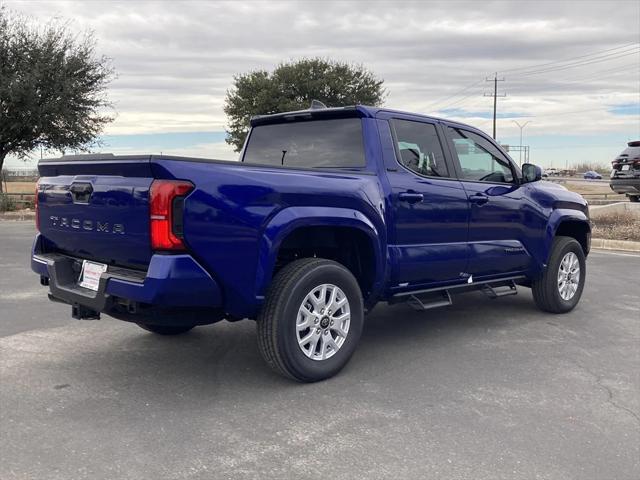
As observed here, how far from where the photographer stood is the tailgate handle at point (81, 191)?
3.94m

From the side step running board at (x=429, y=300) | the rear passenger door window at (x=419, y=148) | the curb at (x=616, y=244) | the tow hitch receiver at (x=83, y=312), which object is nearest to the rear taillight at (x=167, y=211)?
the tow hitch receiver at (x=83, y=312)

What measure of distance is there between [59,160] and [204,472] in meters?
2.46


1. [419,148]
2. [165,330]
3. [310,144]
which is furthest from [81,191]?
[419,148]

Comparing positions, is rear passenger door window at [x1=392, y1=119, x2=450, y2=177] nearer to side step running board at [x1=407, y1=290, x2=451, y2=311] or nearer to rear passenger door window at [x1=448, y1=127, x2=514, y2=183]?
rear passenger door window at [x1=448, y1=127, x2=514, y2=183]

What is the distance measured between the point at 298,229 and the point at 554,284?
350 cm

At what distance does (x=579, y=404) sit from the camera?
400cm

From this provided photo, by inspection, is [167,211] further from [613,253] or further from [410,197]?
[613,253]

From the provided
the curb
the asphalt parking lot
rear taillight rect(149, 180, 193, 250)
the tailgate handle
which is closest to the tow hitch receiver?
the asphalt parking lot

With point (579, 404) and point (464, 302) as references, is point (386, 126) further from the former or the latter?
point (464, 302)

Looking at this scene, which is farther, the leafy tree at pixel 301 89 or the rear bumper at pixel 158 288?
the leafy tree at pixel 301 89

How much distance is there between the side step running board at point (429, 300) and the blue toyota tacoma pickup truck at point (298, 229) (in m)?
0.01

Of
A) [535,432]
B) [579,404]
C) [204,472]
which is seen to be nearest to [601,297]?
[579,404]

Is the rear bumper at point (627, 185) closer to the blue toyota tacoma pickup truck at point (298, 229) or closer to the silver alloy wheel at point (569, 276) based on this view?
the silver alloy wheel at point (569, 276)

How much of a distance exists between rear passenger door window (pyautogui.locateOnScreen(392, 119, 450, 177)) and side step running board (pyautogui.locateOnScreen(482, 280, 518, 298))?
1.24m
